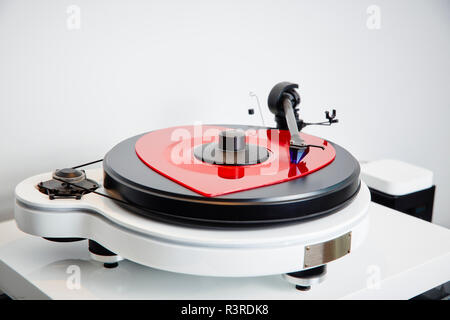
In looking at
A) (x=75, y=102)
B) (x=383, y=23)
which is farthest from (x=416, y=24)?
(x=75, y=102)

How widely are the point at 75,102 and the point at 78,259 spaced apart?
37 cm

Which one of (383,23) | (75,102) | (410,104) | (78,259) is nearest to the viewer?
(78,259)

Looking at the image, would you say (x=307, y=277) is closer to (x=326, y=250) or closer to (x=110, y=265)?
(x=326, y=250)

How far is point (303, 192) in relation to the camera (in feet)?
2.31

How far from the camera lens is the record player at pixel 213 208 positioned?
26.6 inches

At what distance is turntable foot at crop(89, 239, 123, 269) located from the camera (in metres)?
0.79

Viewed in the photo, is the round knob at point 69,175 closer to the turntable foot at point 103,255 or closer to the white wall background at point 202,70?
the turntable foot at point 103,255

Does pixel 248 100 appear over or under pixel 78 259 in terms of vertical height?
over

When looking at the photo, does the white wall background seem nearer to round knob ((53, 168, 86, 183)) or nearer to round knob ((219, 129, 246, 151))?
round knob ((53, 168, 86, 183))

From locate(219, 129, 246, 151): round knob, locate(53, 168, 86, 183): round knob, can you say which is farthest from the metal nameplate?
locate(53, 168, 86, 183): round knob

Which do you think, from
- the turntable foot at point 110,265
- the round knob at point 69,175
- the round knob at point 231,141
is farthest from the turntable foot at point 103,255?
the round knob at point 231,141

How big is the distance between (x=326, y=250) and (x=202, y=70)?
65 cm

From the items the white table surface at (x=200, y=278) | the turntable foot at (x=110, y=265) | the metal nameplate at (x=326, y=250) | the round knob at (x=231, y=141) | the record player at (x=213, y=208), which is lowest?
the white table surface at (x=200, y=278)

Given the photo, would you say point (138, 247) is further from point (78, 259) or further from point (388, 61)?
point (388, 61)
